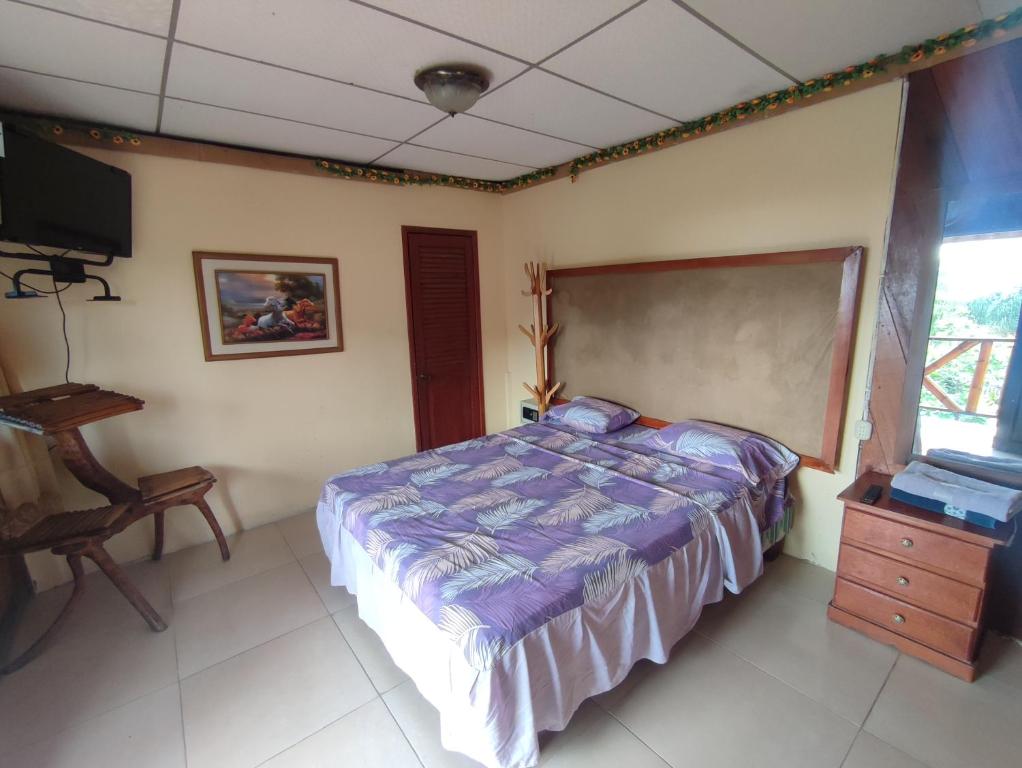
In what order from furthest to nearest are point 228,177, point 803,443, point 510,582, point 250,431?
point 250,431, point 228,177, point 803,443, point 510,582

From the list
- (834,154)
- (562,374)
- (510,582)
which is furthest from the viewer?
(562,374)

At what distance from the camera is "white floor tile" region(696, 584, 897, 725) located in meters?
1.67

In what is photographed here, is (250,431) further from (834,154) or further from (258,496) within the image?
(834,154)

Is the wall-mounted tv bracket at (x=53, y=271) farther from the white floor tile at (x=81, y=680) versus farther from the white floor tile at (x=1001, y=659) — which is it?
the white floor tile at (x=1001, y=659)

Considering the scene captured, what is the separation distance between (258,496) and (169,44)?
2.53 meters

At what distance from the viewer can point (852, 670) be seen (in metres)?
1.76

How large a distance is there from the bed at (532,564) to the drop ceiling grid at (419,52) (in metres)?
1.82

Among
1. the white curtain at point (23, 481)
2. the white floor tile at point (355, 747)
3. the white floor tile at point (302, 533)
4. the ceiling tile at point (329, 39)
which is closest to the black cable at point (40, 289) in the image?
the white curtain at point (23, 481)

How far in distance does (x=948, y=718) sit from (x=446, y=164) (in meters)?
3.80

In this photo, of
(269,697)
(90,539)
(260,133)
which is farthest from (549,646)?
(260,133)

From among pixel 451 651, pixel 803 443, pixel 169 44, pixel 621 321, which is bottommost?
pixel 451 651

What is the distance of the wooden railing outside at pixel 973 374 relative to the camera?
74.8 inches

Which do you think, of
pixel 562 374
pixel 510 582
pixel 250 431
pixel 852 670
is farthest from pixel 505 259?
pixel 852 670

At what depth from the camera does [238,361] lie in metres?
2.87
